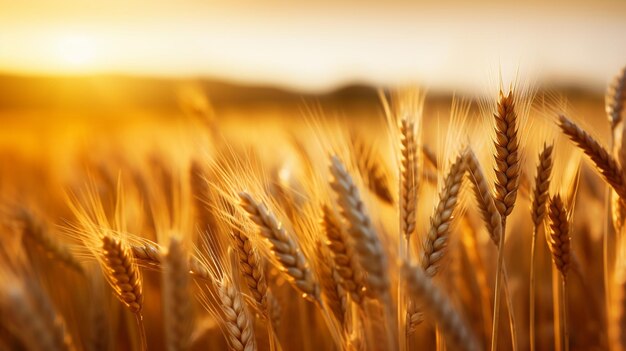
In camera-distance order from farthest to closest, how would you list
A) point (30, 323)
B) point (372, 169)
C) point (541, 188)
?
1. point (372, 169)
2. point (541, 188)
3. point (30, 323)

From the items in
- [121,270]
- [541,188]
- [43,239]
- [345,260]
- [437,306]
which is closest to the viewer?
[437,306]

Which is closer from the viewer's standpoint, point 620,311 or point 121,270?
point 620,311

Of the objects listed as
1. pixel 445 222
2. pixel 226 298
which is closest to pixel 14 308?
pixel 226 298

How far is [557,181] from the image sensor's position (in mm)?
1514

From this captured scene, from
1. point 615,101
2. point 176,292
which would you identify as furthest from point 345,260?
point 615,101

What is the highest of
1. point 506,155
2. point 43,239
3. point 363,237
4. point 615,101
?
point 615,101

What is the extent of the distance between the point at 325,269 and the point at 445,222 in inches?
11.8

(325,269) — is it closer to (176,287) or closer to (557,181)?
(176,287)

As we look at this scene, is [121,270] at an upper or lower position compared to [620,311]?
upper

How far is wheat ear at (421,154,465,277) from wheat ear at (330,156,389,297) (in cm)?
29

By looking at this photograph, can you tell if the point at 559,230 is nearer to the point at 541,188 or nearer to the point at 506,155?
the point at 541,188

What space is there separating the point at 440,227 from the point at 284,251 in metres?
0.37

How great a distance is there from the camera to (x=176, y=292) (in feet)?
3.64

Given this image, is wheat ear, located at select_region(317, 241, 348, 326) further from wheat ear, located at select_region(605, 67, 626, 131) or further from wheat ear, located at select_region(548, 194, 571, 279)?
wheat ear, located at select_region(605, 67, 626, 131)
